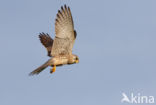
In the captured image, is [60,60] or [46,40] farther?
[46,40]

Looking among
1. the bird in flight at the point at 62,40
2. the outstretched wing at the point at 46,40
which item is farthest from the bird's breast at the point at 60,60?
the outstretched wing at the point at 46,40

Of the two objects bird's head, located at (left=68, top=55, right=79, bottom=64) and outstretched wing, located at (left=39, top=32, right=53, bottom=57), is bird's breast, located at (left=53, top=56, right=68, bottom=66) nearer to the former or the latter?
bird's head, located at (left=68, top=55, right=79, bottom=64)

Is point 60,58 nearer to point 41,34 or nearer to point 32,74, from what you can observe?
point 32,74

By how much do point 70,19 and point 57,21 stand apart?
476mm

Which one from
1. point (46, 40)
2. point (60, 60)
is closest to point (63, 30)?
point (60, 60)

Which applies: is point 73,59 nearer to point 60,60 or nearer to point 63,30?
point 60,60

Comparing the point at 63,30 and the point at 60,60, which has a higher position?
the point at 63,30

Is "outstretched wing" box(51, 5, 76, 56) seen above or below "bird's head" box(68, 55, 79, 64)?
above

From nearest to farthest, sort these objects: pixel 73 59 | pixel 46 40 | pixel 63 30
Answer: pixel 63 30, pixel 73 59, pixel 46 40

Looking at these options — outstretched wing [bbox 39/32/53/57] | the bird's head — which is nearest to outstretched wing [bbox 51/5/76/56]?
the bird's head

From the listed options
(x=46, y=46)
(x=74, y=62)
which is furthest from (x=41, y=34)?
(x=74, y=62)

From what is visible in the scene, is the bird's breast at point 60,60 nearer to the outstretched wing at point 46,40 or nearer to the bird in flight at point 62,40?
the bird in flight at point 62,40

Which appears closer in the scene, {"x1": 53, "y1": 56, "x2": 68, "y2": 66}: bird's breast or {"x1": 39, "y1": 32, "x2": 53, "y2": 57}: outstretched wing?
{"x1": 53, "y1": 56, "x2": 68, "y2": 66}: bird's breast

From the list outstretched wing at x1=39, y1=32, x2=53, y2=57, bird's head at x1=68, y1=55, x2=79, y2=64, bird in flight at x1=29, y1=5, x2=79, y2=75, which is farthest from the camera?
outstretched wing at x1=39, y1=32, x2=53, y2=57
